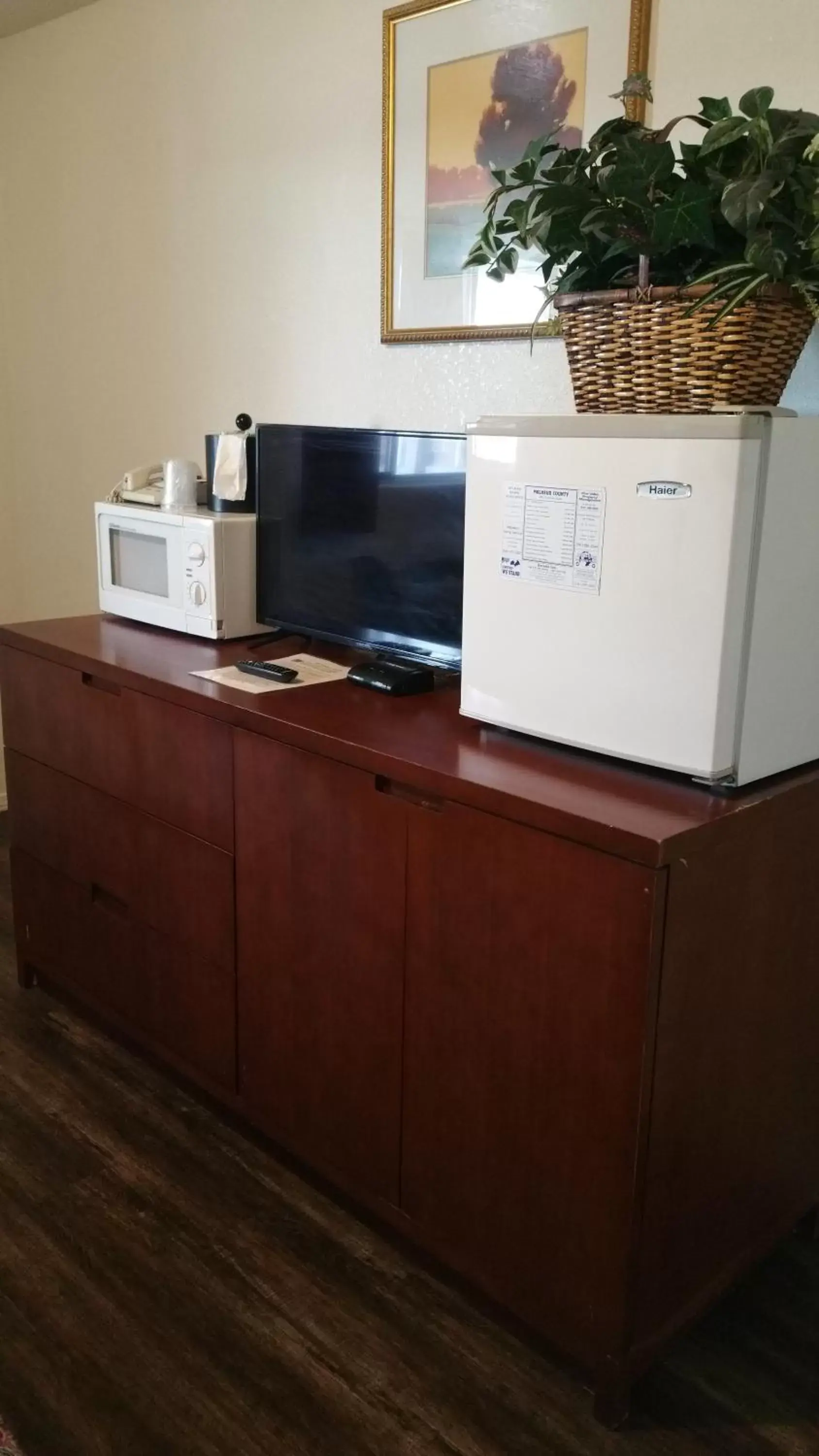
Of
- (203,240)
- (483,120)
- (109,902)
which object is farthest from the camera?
(203,240)

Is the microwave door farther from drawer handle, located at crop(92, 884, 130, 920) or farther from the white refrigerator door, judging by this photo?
the white refrigerator door

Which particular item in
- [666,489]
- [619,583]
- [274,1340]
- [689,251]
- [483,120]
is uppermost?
[483,120]

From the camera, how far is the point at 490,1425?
1.48 meters

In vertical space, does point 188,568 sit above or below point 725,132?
below

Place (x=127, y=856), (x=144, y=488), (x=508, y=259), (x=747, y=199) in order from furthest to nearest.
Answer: (x=144, y=488) → (x=127, y=856) → (x=508, y=259) → (x=747, y=199)

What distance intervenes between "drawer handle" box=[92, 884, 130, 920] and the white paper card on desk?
0.53m

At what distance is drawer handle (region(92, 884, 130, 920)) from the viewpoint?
2.22 meters

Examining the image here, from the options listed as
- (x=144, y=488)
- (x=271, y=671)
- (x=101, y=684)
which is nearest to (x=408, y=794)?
(x=271, y=671)

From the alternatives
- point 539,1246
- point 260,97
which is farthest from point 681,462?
point 260,97

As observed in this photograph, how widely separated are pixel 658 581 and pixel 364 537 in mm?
784

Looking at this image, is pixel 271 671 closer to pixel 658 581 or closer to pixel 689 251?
pixel 658 581

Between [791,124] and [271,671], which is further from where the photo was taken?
[271,671]

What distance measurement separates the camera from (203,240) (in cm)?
269

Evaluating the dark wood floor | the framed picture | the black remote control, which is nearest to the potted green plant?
the framed picture
